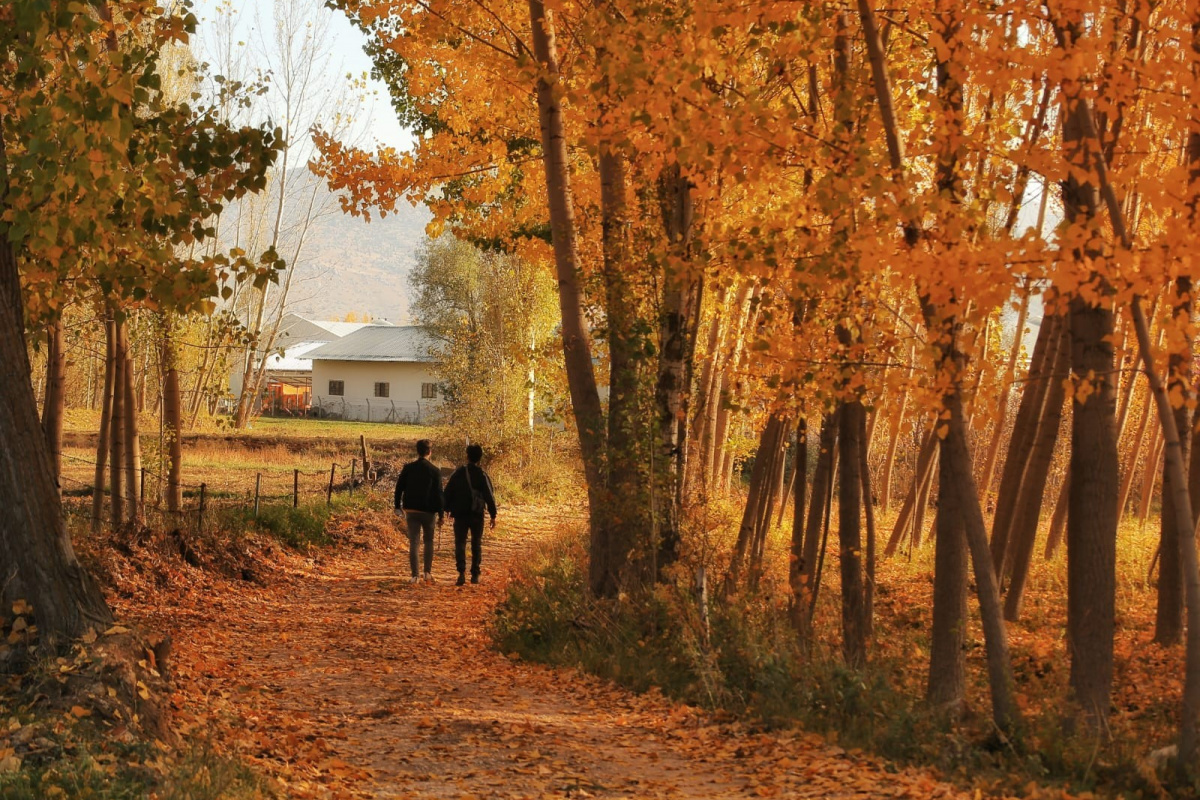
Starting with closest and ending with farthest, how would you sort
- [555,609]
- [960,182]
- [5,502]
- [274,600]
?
[5,502]
[960,182]
[555,609]
[274,600]

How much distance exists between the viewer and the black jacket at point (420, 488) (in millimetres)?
15141

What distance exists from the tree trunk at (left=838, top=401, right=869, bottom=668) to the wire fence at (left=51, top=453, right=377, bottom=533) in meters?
8.00

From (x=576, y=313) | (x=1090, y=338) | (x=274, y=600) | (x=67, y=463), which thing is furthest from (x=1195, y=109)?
(x=67, y=463)

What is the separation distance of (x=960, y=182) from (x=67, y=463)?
83.2ft

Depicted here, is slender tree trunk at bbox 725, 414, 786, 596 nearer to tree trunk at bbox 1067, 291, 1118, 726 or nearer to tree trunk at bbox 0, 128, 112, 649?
tree trunk at bbox 1067, 291, 1118, 726

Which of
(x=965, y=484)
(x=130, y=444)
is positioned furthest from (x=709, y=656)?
(x=130, y=444)

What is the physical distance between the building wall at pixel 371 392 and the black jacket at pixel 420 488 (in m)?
53.6

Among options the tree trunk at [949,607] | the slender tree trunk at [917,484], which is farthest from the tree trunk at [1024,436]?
the tree trunk at [949,607]

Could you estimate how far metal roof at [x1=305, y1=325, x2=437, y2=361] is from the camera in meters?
70.2

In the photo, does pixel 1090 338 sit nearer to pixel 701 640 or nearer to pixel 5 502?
pixel 701 640

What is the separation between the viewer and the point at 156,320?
14.0 meters

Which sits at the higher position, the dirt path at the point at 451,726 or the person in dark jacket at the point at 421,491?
the person in dark jacket at the point at 421,491

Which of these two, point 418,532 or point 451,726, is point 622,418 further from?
point 418,532

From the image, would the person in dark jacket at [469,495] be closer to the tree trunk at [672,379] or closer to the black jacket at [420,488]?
the black jacket at [420,488]
